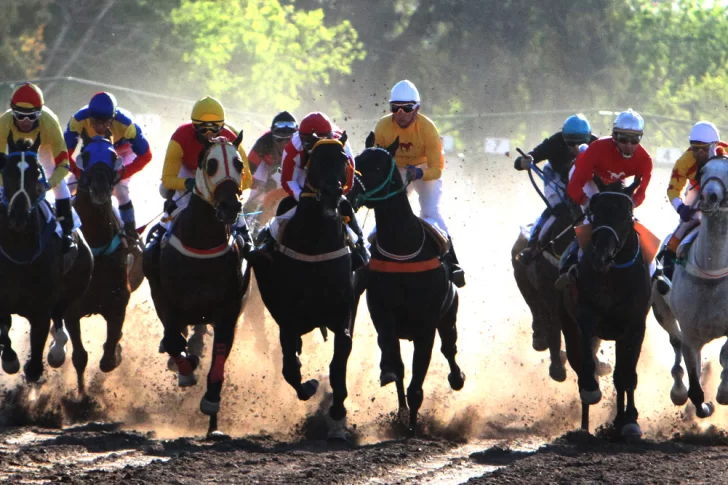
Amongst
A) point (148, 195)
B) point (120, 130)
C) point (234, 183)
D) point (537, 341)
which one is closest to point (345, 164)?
point (234, 183)

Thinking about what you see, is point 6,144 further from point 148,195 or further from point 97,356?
point 148,195

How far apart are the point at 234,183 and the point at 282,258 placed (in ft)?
2.75

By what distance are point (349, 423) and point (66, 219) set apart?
2.73 m

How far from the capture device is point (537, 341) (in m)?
13.9

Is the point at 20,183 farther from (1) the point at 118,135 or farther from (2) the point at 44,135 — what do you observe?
(1) the point at 118,135

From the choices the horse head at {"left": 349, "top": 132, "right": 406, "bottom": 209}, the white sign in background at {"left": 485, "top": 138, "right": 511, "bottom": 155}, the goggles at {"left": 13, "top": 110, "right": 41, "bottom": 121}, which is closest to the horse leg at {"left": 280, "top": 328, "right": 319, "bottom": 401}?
the horse head at {"left": 349, "top": 132, "right": 406, "bottom": 209}

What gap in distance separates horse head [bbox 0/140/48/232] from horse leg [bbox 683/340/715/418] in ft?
17.2

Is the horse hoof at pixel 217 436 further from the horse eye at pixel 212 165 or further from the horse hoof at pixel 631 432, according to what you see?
the horse hoof at pixel 631 432

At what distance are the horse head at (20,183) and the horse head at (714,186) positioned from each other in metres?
4.96

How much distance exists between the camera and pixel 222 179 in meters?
10.1

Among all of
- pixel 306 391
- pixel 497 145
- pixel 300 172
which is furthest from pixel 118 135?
pixel 497 145

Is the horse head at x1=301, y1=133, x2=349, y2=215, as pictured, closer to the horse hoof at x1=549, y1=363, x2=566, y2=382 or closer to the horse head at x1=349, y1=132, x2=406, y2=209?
the horse head at x1=349, y1=132, x2=406, y2=209

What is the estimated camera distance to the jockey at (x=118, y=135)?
12414mm

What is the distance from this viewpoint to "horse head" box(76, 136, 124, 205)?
11602 millimetres
